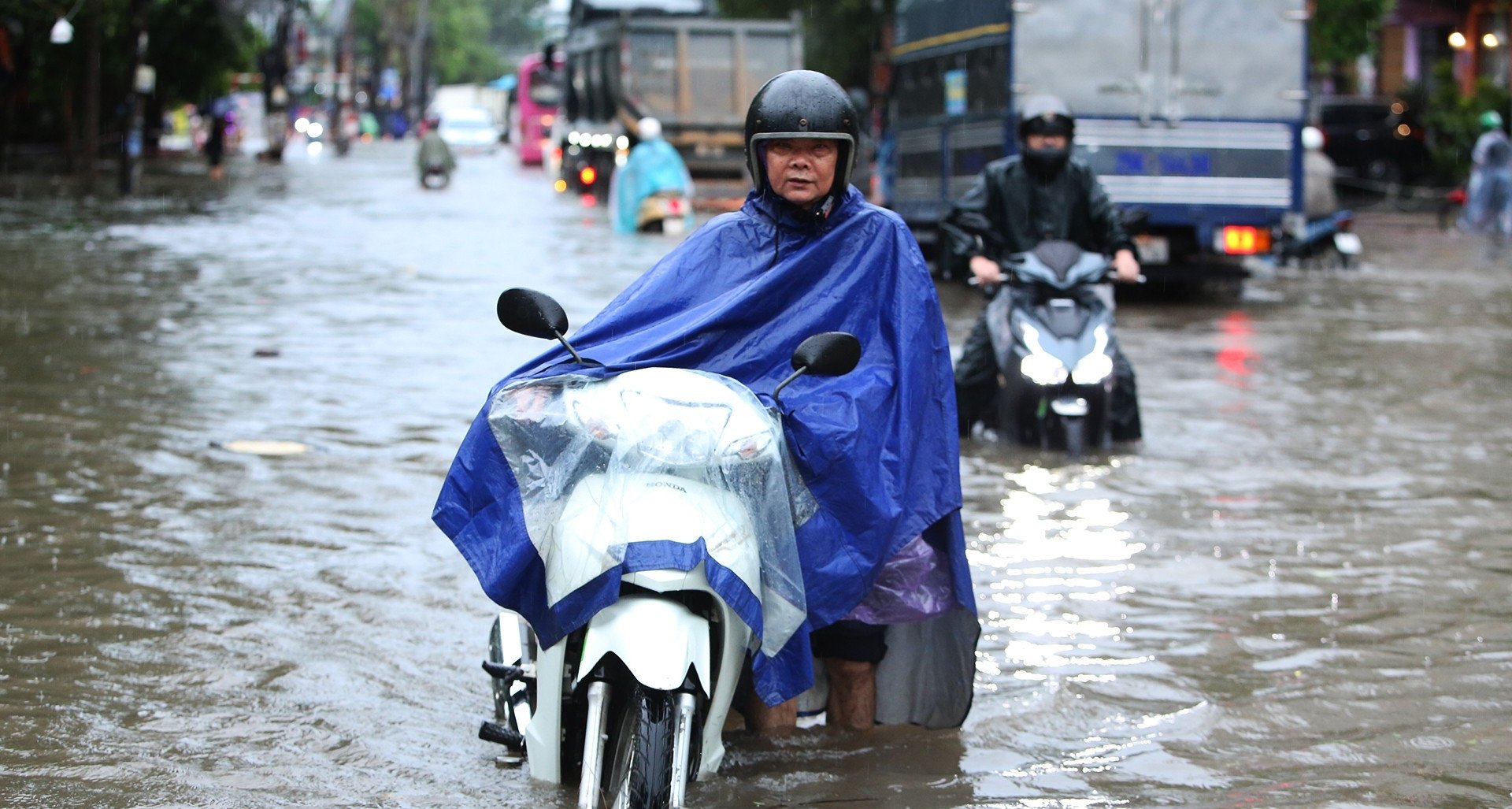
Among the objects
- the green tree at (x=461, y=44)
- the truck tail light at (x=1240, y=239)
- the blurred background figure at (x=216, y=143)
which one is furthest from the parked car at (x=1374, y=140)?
the green tree at (x=461, y=44)

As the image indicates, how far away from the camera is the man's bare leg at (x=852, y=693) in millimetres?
4645

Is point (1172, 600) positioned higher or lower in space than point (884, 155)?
lower

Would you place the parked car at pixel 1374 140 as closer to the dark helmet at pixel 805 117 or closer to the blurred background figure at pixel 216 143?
the blurred background figure at pixel 216 143

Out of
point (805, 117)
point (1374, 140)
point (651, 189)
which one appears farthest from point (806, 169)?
point (1374, 140)

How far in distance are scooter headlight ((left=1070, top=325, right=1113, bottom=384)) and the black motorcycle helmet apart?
798 millimetres

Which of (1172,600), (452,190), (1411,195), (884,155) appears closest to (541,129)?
(452,190)

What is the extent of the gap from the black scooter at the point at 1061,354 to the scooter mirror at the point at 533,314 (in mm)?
5018

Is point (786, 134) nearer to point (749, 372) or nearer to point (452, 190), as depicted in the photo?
point (749, 372)

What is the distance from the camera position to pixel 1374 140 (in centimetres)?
3616

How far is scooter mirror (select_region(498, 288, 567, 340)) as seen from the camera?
3973mm

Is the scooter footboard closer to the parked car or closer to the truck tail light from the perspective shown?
the truck tail light

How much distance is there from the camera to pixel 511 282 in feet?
55.0

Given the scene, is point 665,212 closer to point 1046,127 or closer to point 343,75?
point 1046,127

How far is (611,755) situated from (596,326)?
92cm
